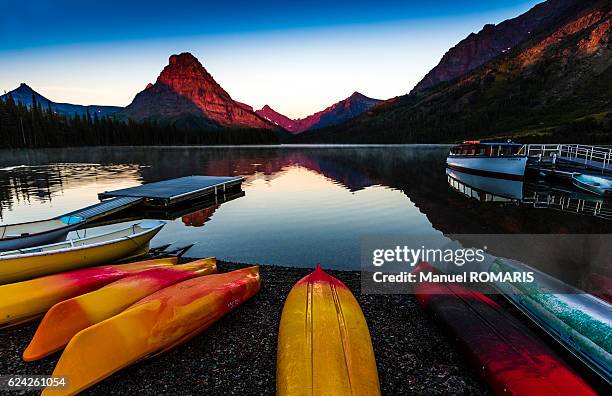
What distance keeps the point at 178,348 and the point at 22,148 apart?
585 feet

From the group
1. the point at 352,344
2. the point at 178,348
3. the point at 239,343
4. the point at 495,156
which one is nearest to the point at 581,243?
the point at 352,344

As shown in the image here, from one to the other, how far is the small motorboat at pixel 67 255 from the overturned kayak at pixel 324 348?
26.0 ft

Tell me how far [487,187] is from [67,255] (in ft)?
132

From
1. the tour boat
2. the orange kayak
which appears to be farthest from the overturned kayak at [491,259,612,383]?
the tour boat

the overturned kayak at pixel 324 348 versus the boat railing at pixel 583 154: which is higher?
the boat railing at pixel 583 154

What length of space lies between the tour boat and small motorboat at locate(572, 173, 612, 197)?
582 cm

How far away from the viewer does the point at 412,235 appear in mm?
19141

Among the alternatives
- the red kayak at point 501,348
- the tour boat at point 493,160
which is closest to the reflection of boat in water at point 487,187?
the tour boat at point 493,160

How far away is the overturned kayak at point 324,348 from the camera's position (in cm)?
521

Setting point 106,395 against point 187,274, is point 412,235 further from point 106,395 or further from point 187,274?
point 106,395

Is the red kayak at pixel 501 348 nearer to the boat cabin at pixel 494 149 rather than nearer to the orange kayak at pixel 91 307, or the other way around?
the orange kayak at pixel 91 307

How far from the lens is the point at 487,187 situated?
37719mm

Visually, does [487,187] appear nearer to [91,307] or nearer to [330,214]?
[330,214]

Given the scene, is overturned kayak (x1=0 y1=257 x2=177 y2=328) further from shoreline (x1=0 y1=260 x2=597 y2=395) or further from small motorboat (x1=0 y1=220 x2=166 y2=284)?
small motorboat (x1=0 y1=220 x2=166 y2=284)
